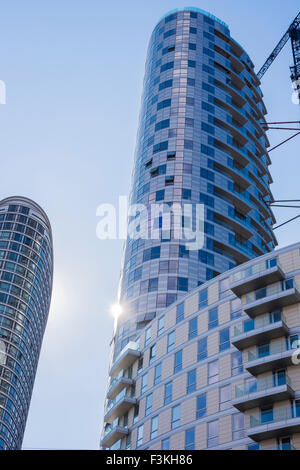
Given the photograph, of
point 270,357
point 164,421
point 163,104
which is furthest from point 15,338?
point 270,357

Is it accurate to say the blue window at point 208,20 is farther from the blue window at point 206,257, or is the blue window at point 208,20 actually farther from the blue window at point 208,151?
the blue window at point 206,257

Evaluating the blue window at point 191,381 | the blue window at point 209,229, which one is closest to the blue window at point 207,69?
the blue window at point 209,229

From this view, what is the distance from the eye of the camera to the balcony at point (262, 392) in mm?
55744

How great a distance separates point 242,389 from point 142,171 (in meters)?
65.8

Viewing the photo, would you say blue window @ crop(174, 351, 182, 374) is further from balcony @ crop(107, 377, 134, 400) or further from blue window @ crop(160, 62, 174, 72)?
blue window @ crop(160, 62, 174, 72)

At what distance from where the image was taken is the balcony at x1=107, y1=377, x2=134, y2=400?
8125cm

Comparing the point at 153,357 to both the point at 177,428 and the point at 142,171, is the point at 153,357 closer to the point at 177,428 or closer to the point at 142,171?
the point at 177,428

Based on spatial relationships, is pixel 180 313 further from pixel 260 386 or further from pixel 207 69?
pixel 207 69

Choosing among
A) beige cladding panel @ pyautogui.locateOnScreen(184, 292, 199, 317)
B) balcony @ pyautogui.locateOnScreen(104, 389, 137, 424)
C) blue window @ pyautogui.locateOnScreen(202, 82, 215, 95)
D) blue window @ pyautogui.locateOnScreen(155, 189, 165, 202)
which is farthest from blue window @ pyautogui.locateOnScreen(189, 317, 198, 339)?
blue window @ pyautogui.locateOnScreen(202, 82, 215, 95)

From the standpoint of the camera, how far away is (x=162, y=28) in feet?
465

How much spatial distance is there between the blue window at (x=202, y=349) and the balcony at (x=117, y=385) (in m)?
15.5

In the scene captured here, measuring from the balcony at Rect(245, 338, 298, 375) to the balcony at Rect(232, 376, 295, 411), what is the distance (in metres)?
1.08

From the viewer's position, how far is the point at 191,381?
68.1m

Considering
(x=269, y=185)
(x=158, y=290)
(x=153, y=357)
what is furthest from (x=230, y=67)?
(x=153, y=357)
